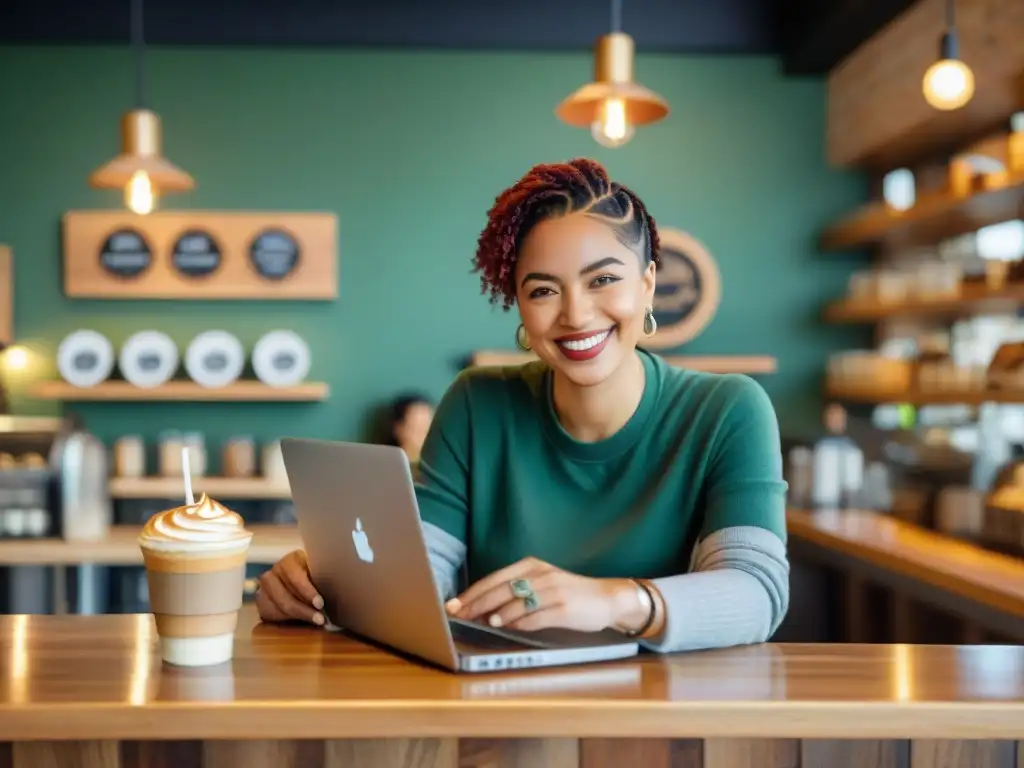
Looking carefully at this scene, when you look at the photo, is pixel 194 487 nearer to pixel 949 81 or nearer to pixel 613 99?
pixel 613 99

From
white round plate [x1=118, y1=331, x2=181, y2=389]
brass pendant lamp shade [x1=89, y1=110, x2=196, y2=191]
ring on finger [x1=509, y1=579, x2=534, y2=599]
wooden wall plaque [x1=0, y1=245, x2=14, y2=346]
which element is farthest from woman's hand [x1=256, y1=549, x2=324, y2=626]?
wooden wall plaque [x1=0, y1=245, x2=14, y2=346]

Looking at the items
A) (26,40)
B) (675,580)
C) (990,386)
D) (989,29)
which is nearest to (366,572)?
(675,580)

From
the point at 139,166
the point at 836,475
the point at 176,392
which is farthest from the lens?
the point at 176,392

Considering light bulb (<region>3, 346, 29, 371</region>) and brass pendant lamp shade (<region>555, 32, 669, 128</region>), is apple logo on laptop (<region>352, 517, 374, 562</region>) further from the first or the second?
light bulb (<region>3, 346, 29, 371</region>)

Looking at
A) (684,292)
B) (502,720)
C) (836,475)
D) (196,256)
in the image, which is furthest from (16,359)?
(502,720)

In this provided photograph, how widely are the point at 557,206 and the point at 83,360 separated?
363 cm

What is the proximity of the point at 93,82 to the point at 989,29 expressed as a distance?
3.42 meters

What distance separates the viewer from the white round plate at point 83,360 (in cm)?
460

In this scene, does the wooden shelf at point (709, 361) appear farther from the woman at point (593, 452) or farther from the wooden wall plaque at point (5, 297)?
the woman at point (593, 452)

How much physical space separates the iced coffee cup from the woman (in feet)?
0.76

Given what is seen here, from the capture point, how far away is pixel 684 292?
4617 millimetres

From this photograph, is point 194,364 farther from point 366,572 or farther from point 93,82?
point 366,572

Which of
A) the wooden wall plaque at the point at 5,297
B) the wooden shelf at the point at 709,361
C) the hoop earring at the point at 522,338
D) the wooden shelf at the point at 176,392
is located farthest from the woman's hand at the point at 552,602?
the wooden wall plaque at the point at 5,297

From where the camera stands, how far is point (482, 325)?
473 cm
